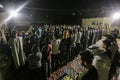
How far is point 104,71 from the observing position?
3.53 metres

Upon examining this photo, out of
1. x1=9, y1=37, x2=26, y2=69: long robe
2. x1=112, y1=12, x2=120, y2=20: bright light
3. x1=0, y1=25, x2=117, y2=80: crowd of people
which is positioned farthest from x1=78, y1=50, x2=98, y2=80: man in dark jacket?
x1=112, y1=12, x2=120, y2=20: bright light

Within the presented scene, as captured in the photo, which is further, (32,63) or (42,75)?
(42,75)

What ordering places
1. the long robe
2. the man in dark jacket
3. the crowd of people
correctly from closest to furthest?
the man in dark jacket → the crowd of people → the long robe

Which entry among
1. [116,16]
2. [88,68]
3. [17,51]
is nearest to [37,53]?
[17,51]

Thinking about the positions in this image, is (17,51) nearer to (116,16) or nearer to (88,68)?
(88,68)

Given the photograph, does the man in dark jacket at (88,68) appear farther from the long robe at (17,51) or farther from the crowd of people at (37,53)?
the long robe at (17,51)

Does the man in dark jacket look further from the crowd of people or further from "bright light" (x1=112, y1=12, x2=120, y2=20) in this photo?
"bright light" (x1=112, y1=12, x2=120, y2=20)

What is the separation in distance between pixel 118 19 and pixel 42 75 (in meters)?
17.4

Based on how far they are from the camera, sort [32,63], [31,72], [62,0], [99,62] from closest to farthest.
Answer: [99,62] → [32,63] → [31,72] → [62,0]

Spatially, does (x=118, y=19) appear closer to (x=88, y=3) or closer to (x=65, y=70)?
(x=88, y=3)

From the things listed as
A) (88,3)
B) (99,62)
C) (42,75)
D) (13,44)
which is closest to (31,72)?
(42,75)

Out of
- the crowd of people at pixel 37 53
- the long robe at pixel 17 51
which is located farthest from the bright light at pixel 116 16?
the long robe at pixel 17 51

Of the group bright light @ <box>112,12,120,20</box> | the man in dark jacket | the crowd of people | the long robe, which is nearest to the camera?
the man in dark jacket

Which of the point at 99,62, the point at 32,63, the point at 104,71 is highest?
the point at 99,62
